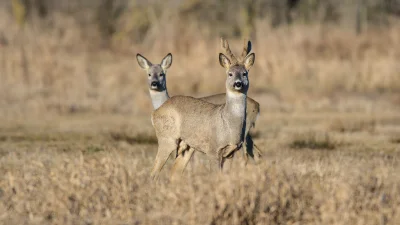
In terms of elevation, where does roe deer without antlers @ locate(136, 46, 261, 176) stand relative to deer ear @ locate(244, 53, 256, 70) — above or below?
below

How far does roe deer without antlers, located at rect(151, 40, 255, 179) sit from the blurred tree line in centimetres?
1631

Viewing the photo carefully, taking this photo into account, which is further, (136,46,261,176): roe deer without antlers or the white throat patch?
(136,46,261,176): roe deer without antlers

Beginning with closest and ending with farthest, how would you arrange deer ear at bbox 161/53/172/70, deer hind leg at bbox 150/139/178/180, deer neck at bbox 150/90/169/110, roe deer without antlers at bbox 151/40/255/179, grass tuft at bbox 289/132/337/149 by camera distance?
roe deer without antlers at bbox 151/40/255/179 → deer hind leg at bbox 150/139/178/180 → deer neck at bbox 150/90/169/110 → deer ear at bbox 161/53/172/70 → grass tuft at bbox 289/132/337/149

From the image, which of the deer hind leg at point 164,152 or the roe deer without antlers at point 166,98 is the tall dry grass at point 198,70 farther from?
the deer hind leg at point 164,152

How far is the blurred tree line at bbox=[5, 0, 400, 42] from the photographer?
87.6 ft

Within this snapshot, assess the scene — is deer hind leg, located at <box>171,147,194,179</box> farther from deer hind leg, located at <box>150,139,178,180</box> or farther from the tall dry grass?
the tall dry grass

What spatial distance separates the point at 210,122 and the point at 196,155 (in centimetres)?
261

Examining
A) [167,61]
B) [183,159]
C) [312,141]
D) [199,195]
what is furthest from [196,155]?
[199,195]

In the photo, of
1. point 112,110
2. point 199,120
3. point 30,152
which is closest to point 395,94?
point 112,110

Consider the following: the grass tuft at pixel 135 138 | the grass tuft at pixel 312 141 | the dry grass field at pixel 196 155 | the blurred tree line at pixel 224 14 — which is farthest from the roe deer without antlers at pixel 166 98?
the blurred tree line at pixel 224 14

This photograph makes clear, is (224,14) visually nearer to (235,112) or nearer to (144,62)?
(144,62)

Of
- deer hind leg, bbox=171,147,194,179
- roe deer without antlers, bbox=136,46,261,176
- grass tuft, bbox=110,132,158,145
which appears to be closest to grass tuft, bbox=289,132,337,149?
grass tuft, bbox=110,132,158,145

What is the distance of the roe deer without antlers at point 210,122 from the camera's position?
326 inches

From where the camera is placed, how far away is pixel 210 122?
8.51m
